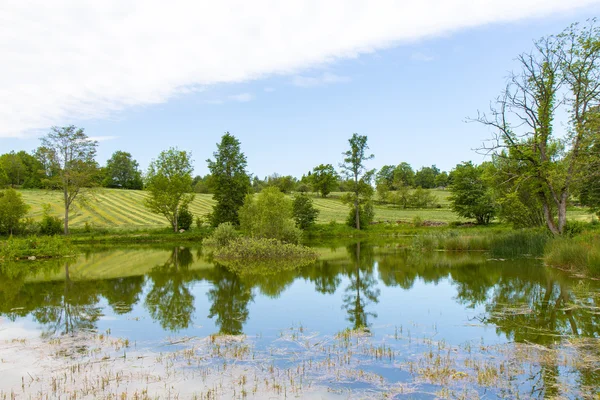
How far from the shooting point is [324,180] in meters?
86.7

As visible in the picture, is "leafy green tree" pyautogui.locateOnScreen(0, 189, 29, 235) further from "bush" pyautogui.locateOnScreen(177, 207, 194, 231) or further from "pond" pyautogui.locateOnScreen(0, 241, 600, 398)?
"pond" pyautogui.locateOnScreen(0, 241, 600, 398)

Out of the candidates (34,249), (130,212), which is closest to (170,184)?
(130,212)

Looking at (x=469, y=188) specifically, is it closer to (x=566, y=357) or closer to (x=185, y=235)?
(x=185, y=235)

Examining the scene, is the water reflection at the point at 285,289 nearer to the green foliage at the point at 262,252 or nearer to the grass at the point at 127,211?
the green foliage at the point at 262,252

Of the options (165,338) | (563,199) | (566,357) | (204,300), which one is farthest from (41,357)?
(563,199)

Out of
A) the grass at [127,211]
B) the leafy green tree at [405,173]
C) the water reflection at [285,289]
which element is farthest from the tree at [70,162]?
the leafy green tree at [405,173]

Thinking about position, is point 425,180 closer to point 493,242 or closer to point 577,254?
point 493,242

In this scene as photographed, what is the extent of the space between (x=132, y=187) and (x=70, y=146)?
2052 inches

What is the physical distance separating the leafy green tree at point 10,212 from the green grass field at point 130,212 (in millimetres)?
4174

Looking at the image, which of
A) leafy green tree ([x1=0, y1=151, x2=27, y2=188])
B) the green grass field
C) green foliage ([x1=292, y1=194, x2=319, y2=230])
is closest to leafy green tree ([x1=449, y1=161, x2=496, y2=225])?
the green grass field

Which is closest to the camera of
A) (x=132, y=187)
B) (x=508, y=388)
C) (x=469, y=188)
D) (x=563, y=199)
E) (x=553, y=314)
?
(x=508, y=388)

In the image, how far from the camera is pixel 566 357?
301 inches

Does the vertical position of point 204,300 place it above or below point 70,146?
below

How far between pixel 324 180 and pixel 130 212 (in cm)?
3935
